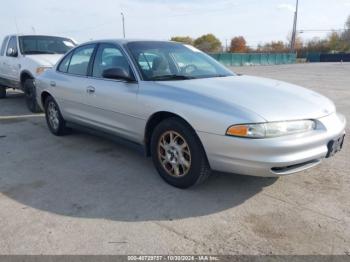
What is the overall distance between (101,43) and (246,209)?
3.00 metres

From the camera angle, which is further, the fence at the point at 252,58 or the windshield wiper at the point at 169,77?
the fence at the point at 252,58

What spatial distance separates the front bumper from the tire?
0.12 m

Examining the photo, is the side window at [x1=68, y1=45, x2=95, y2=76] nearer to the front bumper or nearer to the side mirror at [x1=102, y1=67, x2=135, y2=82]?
the side mirror at [x1=102, y1=67, x2=135, y2=82]

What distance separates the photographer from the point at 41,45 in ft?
28.4

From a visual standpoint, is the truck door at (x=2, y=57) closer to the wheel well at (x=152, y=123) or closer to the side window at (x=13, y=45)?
the side window at (x=13, y=45)

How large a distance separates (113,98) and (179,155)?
1.22 m

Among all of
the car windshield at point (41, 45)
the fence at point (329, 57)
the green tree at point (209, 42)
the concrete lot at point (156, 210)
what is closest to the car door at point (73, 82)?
the concrete lot at point (156, 210)

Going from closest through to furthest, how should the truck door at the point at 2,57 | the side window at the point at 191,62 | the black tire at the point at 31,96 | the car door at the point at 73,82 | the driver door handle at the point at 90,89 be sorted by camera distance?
the side window at the point at 191,62, the driver door handle at the point at 90,89, the car door at the point at 73,82, the black tire at the point at 31,96, the truck door at the point at 2,57

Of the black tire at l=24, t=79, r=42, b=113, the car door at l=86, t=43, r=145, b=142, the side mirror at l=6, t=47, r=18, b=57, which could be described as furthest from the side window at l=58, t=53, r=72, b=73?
the side mirror at l=6, t=47, r=18, b=57

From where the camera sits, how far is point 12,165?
4449 mm

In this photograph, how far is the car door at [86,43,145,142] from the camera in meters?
3.91

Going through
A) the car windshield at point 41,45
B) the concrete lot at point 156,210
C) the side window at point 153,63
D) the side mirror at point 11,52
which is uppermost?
the car windshield at point 41,45

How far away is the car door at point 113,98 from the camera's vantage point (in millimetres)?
3909

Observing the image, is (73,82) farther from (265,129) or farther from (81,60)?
(265,129)
